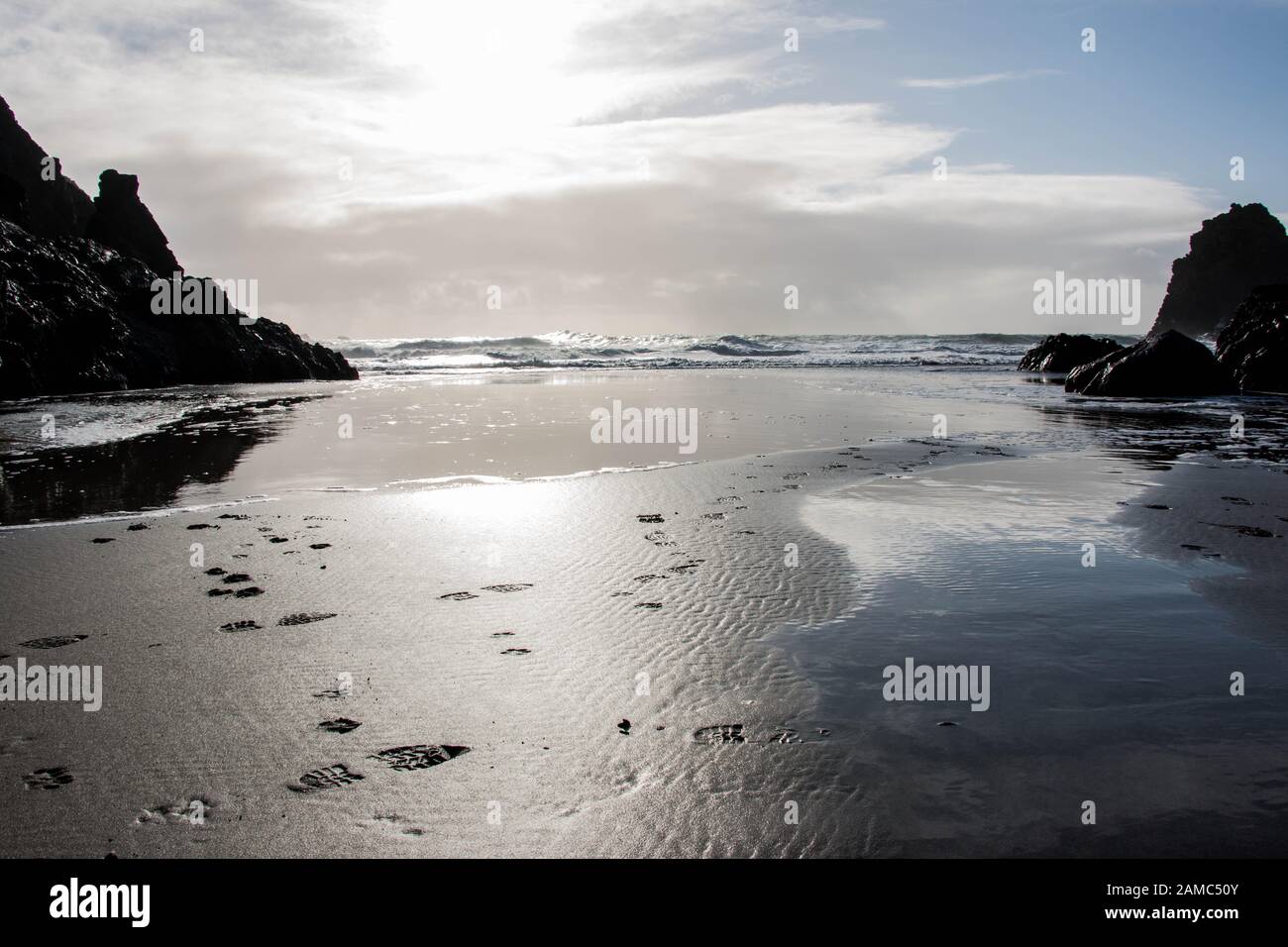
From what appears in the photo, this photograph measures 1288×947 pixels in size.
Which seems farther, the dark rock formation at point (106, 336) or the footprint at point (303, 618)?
the dark rock formation at point (106, 336)

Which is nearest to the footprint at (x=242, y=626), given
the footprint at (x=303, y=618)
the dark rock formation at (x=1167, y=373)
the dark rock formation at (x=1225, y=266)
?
the footprint at (x=303, y=618)

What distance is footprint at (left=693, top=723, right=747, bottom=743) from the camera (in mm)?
3770

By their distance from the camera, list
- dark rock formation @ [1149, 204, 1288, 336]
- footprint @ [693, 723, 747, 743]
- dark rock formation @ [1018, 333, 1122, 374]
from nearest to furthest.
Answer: footprint @ [693, 723, 747, 743] → dark rock formation @ [1018, 333, 1122, 374] → dark rock formation @ [1149, 204, 1288, 336]

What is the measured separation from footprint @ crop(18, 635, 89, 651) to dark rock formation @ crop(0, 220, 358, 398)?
2469 centimetres

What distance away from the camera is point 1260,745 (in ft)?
12.0

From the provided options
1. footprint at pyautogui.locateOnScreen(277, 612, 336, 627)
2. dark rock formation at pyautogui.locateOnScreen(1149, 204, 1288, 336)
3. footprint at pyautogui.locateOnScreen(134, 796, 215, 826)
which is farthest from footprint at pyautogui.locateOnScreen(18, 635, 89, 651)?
dark rock formation at pyautogui.locateOnScreen(1149, 204, 1288, 336)

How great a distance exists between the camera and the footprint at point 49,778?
3336 millimetres

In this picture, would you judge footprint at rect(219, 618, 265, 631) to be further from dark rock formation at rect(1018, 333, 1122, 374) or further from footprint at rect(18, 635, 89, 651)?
dark rock formation at rect(1018, 333, 1122, 374)

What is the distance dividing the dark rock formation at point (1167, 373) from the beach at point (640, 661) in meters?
16.5

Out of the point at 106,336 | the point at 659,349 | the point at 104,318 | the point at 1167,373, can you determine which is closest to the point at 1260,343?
the point at 1167,373

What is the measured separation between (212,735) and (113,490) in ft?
24.4

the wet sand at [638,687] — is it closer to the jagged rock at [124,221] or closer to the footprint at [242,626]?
the footprint at [242,626]
